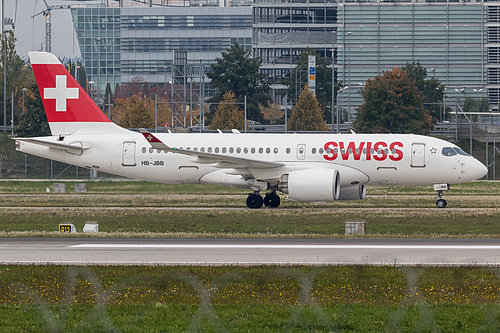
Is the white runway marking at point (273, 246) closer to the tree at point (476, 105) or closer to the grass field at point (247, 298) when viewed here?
Answer: the grass field at point (247, 298)

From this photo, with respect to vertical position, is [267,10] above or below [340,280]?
above

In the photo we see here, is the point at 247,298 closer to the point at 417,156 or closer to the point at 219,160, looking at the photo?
the point at 219,160

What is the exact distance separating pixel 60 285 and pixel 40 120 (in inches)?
2634

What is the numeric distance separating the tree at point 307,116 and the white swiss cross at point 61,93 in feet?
170

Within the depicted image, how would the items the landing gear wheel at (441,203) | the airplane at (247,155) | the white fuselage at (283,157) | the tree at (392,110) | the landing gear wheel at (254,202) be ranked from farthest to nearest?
1. the tree at (392,110)
2. the landing gear wheel at (441,203)
3. the landing gear wheel at (254,202)
4. the white fuselage at (283,157)
5. the airplane at (247,155)

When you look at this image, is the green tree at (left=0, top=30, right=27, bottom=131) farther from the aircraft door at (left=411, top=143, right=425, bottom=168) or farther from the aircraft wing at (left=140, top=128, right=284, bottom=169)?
the aircraft door at (left=411, top=143, right=425, bottom=168)

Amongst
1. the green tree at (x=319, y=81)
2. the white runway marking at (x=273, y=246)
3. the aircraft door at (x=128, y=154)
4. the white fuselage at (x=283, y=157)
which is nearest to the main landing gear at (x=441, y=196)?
the white fuselage at (x=283, y=157)

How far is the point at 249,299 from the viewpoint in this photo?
15602 millimetres

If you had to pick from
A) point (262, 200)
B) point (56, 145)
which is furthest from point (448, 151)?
point (56, 145)

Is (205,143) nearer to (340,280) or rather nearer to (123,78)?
(340,280)

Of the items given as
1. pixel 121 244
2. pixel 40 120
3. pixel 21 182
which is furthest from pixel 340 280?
pixel 40 120

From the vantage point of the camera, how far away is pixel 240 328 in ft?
43.3

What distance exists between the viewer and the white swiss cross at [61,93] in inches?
1580

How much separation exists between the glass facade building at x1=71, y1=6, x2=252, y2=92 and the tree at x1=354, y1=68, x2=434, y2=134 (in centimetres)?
9539
